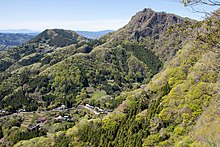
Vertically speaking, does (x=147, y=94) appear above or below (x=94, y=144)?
above

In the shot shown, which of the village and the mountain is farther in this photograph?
the village

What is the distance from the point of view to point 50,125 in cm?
10831

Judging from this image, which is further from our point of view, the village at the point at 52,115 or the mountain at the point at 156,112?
the village at the point at 52,115

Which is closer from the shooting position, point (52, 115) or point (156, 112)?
point (156, 112)

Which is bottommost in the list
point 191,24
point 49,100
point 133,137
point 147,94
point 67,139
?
point 49,100

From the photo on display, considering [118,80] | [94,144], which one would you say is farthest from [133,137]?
[118,80]

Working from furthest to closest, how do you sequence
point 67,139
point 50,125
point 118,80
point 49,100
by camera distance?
point 118,80 < point 49,100 < point 50,125 < point 67,139

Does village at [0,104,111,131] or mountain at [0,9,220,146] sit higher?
mountain at [0,9,220,146]

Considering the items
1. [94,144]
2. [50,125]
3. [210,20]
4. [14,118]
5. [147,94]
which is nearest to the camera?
[210,20]

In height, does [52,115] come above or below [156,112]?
below

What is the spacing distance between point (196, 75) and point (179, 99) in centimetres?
1055

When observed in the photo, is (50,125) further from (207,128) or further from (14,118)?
(207,128)

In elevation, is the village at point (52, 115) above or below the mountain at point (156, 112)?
below

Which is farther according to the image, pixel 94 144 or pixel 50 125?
pixel 50 125
